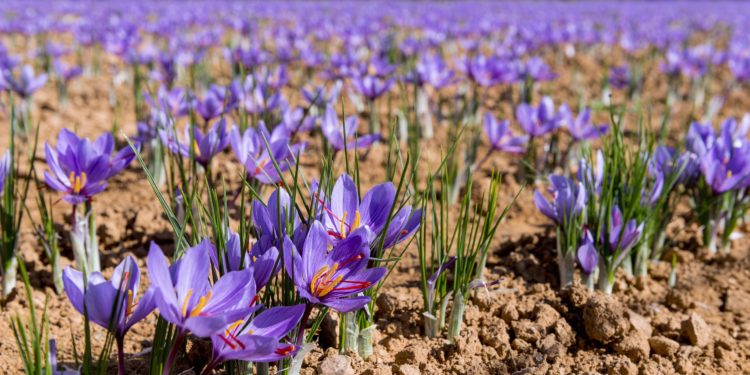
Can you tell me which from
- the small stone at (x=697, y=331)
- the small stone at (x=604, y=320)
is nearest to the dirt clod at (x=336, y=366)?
the small stone at (x=604, y=320)

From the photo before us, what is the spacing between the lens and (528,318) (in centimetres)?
164

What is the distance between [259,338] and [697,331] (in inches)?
45.8

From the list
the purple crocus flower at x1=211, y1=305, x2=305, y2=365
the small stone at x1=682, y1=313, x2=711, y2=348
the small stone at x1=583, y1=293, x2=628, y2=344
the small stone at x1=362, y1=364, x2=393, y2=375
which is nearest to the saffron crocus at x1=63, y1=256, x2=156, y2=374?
the purple crocus flower at x1=211, y1=305, x2=305, y2=365

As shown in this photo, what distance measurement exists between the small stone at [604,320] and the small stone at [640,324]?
0.05 metres

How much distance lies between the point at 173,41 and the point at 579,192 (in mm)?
4155

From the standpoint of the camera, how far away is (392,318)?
163 centimetres

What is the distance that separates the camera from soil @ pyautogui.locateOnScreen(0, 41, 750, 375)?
144 centimetres

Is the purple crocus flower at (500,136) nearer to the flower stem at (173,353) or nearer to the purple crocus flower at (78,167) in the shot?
the purple crocus flower at (78,167)

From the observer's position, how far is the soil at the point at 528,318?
1.44m

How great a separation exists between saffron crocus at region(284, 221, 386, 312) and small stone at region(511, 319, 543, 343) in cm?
58

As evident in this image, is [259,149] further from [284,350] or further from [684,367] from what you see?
[684,367]

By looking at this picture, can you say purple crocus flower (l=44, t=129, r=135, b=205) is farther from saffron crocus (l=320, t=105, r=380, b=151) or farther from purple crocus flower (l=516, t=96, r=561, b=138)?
purple crocus flower (l=516, t=96, r=561, b=138)

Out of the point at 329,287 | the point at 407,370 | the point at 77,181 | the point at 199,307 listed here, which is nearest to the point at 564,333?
the point at 407,370

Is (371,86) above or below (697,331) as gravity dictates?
above
